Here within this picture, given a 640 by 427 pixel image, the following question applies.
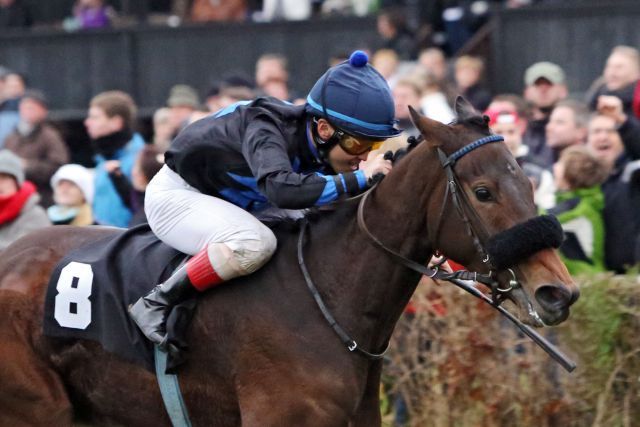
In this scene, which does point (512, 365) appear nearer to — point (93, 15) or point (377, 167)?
point (377, 167)

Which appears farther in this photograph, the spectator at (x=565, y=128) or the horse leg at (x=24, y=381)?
the spectator at (x=565, y=128)

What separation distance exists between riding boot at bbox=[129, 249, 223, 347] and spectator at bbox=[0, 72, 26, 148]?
7227mm

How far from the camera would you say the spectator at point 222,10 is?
45.9 feet

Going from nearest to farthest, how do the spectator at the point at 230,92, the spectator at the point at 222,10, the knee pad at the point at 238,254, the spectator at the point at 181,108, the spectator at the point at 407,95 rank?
the knee pad at the point at 238,254 < the spectator at the point at 407,95 < the spectator at the point at 230,92 < the spectator at the point at 181,108 < the spectator at the point at 222,10

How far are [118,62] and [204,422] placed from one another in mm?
9668

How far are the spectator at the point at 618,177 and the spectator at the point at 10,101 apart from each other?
609cm

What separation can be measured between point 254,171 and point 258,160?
0.16 ft

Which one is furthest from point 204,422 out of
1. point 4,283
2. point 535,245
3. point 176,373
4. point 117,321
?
point 535,245

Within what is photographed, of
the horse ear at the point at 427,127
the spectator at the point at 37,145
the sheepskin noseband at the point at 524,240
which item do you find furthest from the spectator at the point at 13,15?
the sheepskin noseband at the point at 524,240

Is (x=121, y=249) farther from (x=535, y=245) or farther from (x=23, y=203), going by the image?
(x=23, y=203)

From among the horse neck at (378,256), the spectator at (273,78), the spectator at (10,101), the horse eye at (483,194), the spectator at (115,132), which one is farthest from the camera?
the spectator at (10,101)

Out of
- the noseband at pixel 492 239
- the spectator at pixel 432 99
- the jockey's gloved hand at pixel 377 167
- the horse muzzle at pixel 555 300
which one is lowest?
the spectator at pixel 432 99

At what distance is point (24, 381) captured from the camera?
5555mm

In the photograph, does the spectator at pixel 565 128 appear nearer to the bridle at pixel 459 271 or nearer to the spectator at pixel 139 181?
the spectator at pixel 139 181
